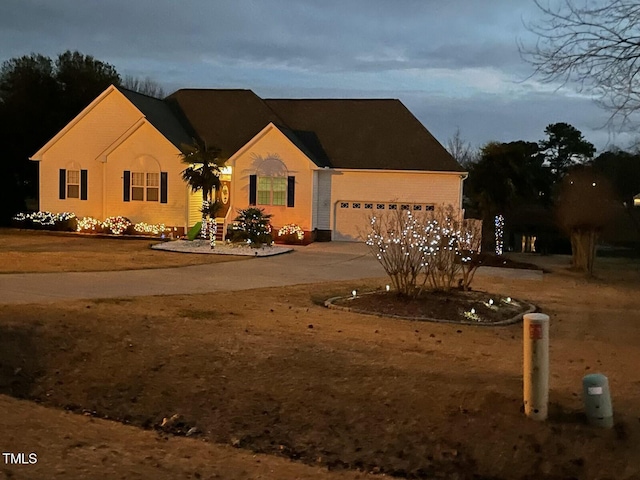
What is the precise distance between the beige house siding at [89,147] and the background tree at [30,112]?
5424 millimetres

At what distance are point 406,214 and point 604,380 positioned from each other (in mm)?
8204

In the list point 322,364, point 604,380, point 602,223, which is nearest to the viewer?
point 604,380

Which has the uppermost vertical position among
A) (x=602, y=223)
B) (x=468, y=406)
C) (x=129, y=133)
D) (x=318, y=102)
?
(x=318, y=102)

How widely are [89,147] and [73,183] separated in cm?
175

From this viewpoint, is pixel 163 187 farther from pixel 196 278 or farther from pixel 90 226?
pixel 196 278

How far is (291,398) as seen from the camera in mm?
6730

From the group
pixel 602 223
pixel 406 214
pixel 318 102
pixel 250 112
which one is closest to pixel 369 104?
pixel 318 102

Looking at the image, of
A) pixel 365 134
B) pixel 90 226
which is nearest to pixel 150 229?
pixel 90 226

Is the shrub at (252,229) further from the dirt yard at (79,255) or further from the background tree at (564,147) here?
the background tree at (564,147)

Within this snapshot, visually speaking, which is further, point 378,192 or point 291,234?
point 378,192

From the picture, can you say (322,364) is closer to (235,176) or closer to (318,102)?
(235,176)

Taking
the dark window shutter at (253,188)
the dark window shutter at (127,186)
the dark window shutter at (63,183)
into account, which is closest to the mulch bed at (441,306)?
the dark window shutter at (253,188)

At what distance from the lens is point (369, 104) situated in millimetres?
32062

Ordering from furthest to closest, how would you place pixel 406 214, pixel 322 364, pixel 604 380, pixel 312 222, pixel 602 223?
pixel 312 222 < pixel 602 223 < pixel 406 214 < pixel 322 364 < pixel 604 380
